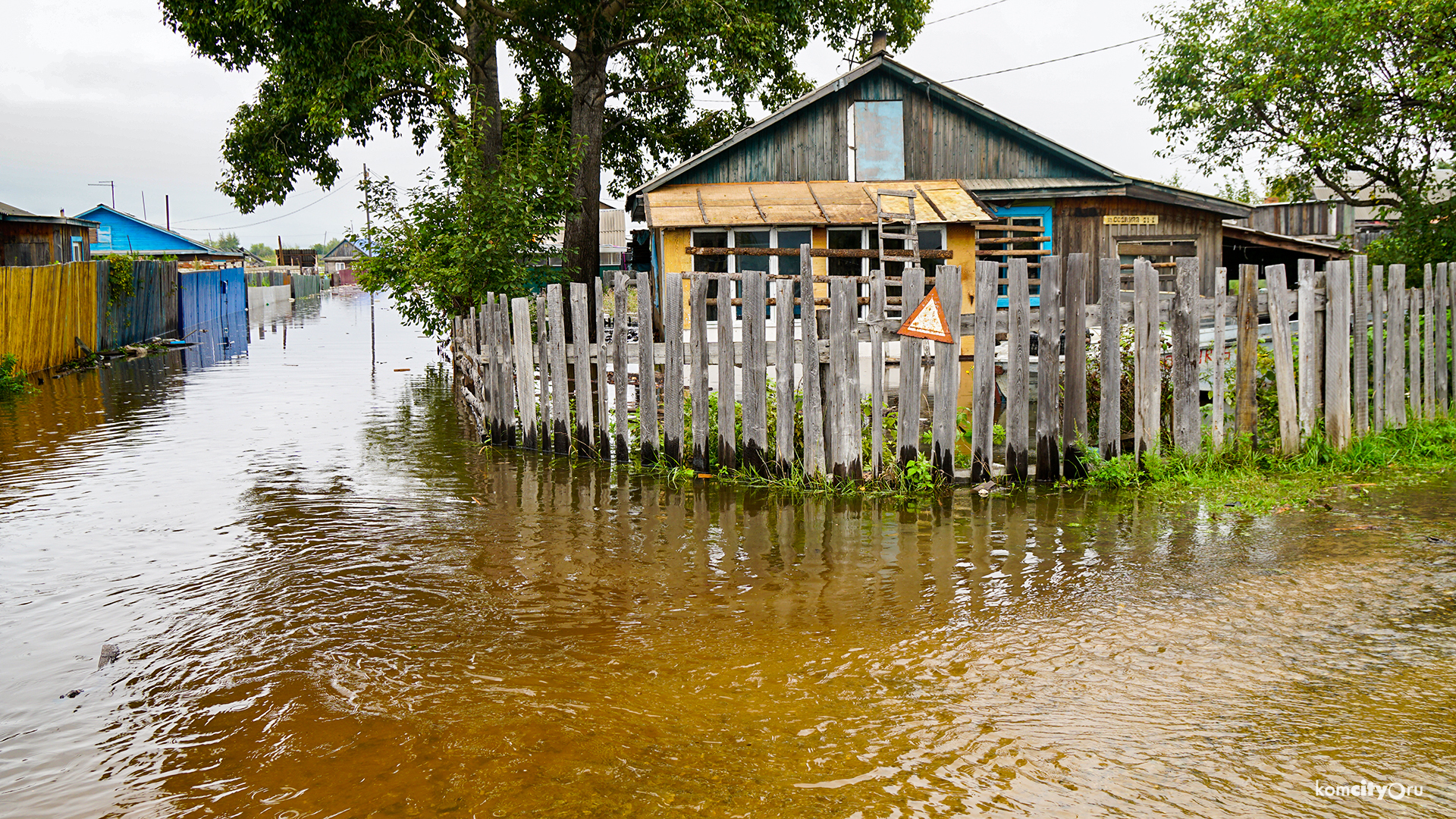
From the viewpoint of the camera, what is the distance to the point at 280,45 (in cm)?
2062

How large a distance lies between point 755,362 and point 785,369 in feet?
1.05

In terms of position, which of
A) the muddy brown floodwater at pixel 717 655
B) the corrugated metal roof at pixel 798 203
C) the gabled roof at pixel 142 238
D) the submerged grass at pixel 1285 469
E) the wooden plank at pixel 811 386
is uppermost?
the gabled roof at pixel 142 238

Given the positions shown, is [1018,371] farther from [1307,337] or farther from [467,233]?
[467,233]

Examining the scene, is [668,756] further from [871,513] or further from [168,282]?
[168,282]

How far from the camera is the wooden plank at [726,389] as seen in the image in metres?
8.73

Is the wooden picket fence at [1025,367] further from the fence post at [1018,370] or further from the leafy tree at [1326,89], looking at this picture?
the leafy tree at [1326,89]

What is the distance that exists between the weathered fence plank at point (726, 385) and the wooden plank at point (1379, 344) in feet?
17.6

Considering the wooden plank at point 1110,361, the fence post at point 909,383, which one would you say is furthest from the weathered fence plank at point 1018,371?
the fence post at point 909,383

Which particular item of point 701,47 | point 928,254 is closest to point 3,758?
point 928,254

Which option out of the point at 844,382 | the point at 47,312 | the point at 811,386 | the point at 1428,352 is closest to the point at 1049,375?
the point at 844,382

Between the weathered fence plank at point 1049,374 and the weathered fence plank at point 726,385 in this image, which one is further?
the weathered fence plank at point 726,385

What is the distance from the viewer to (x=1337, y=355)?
8.70 meters

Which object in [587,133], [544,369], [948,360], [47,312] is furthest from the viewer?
[587,133]

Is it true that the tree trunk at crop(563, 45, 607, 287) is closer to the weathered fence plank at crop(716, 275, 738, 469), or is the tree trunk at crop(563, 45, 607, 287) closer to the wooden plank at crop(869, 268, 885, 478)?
the weathered fence plank at crop(716, 275, 738, 469)
